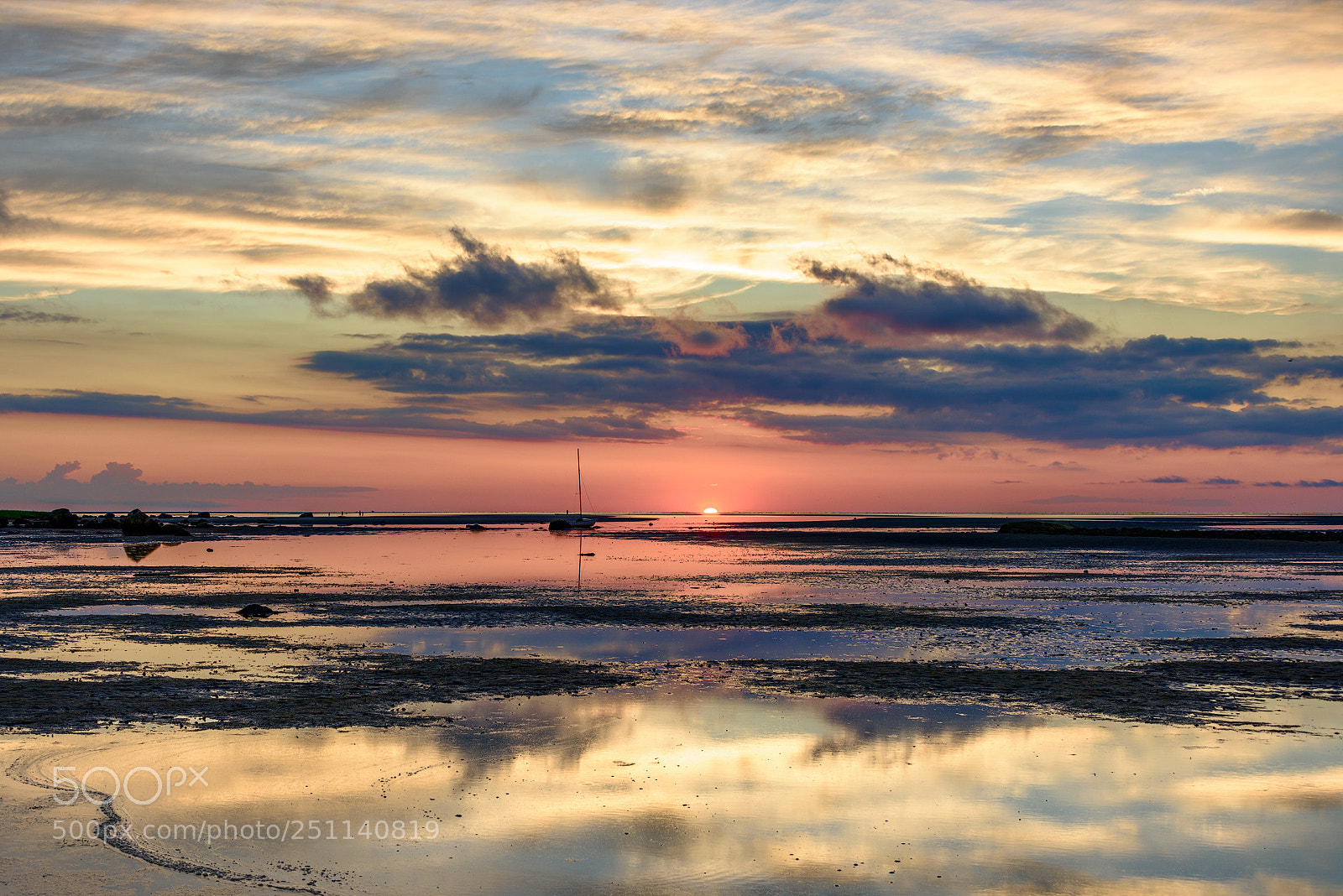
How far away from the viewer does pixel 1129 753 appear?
16.0 m

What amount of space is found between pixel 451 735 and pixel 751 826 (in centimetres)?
642

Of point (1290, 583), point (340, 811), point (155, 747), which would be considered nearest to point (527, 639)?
point (155, 747)
